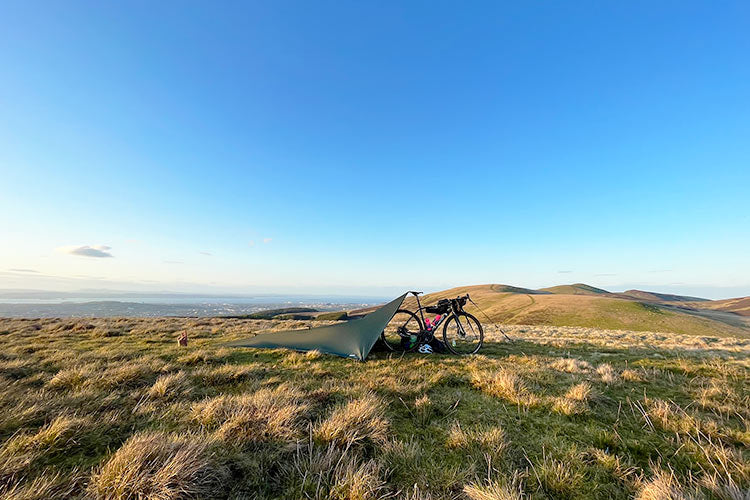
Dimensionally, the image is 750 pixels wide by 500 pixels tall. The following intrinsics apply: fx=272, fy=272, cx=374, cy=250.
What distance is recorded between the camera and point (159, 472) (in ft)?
9.36

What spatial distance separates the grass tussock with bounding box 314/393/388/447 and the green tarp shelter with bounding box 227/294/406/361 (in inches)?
173

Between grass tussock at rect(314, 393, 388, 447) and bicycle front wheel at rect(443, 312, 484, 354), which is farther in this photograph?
bicycle front wheel at rect(443, 312, 484, 354)

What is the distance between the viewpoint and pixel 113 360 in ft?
29.5

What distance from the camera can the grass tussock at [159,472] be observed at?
9.00ft

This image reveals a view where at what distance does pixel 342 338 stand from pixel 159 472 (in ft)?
24.9

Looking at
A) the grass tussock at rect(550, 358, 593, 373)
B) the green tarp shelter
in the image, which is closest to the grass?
the grass tussock at rect(550, 358, 593, 373)

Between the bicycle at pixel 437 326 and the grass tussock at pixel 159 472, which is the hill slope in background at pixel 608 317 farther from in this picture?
the grass tussock at pixel 159 472

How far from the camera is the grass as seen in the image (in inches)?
118

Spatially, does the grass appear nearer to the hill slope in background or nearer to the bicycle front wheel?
the bicycle front wheel

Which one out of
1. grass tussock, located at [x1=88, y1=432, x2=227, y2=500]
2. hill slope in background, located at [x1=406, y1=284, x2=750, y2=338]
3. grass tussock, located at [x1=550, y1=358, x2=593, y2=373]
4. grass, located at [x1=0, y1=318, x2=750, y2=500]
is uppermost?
grass tussock, located at [x1=88, y1=432, x2=227, y2=500]

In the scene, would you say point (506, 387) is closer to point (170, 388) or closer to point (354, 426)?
point (354, 426)

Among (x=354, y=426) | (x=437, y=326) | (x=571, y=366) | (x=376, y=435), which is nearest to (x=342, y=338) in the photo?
(x=437, y=326)

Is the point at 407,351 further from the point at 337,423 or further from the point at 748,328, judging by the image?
the point at 748,328

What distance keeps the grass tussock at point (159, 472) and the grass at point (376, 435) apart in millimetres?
16
